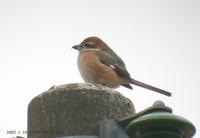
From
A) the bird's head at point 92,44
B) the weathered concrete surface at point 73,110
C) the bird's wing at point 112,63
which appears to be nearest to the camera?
the weathered concrete surface at point 73,110

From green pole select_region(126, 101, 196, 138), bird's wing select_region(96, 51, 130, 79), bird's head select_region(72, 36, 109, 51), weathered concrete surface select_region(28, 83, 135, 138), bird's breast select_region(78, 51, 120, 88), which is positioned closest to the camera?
green pole select_region(126, 101, 196, 138)

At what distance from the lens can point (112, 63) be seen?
32.8 feet

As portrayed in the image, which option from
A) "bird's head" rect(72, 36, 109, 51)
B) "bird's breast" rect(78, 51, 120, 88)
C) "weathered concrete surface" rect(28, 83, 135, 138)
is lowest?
"bird's breast" rect(78, 51, 120, 88)

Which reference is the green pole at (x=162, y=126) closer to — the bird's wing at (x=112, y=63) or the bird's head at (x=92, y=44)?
the bird's wing at (x=112, y=63)

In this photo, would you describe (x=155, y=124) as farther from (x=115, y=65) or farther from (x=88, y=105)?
(x=115, y=65)

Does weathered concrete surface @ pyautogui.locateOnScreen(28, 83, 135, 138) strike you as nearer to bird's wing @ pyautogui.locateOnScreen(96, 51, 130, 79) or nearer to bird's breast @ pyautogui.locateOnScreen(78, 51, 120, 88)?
bird's breast @ pyautogui.locateOnScreen(78, 51, 120, 88)

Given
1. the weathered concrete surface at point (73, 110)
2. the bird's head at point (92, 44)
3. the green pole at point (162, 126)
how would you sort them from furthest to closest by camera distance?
the bird's head at point (92, 44)
the weathered concrete surface at point (73, 110)
the green pole at point (162, 126)

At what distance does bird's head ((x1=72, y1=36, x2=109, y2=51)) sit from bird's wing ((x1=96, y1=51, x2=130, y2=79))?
0.14 metres

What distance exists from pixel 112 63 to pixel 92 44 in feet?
1.58

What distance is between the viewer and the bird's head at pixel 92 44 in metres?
10.1

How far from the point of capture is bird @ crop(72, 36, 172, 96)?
9.20 metres

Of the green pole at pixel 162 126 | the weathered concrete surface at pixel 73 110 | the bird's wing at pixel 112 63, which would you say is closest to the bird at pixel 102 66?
the bird's wing at pixel 112 63

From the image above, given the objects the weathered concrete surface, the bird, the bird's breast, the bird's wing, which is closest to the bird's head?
the bird

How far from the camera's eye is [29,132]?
4.21 m
